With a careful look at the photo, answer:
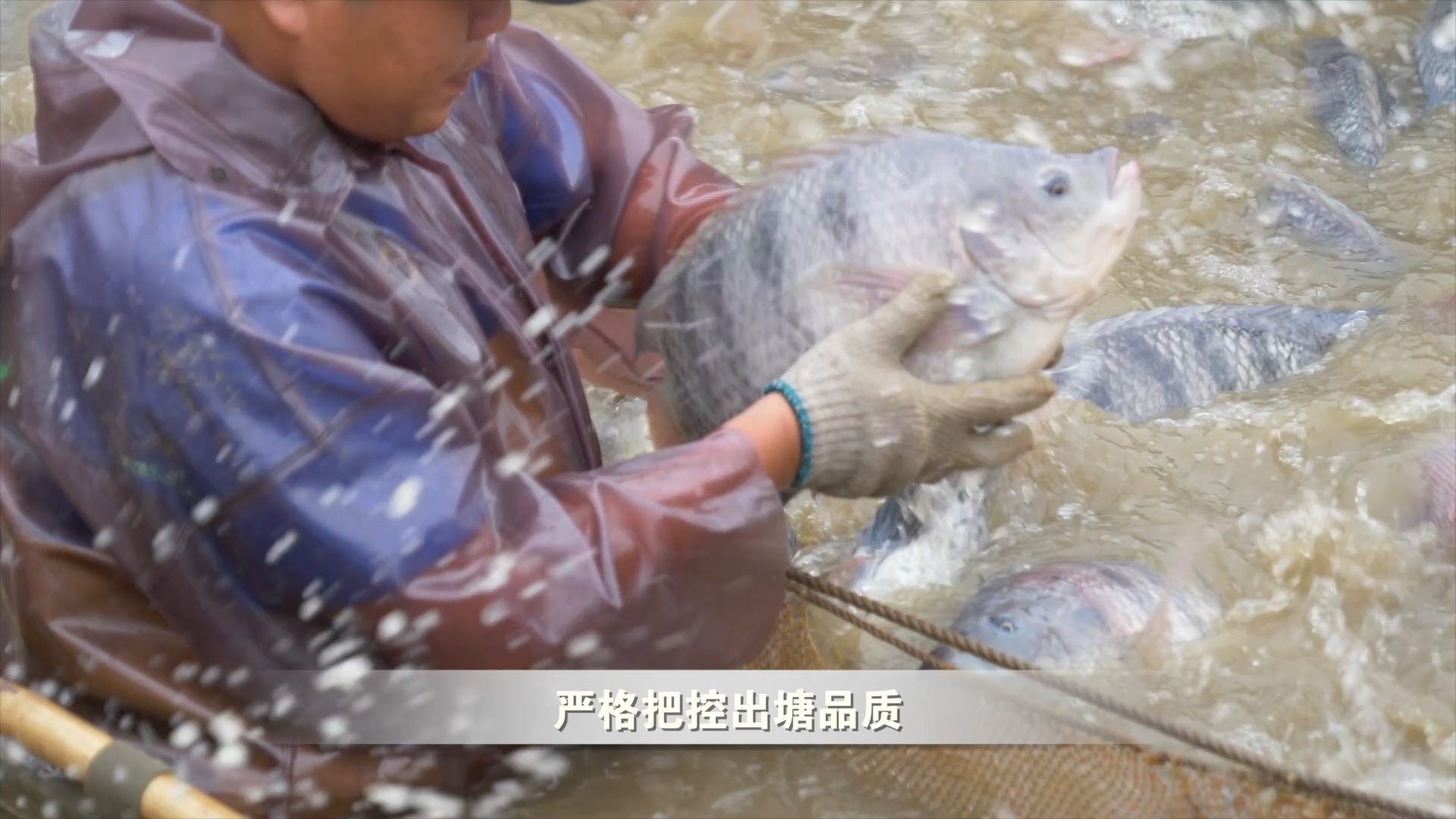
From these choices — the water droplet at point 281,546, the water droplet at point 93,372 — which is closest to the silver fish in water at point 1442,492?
the water droplet at point 281,546

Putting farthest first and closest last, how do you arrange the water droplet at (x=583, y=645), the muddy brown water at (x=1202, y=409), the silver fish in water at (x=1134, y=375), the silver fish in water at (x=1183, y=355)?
the silver fish in water at (x=1183, y=355), the silver fish in water at (x=1134, y=375), the muddy brown water at (x=1202, y=409), the water droplet at (x=583, y=645)

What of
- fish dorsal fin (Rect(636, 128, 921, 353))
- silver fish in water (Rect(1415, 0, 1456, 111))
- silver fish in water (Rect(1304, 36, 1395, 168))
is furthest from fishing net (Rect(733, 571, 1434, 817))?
silver fish in water (Rect(1415, 0, 1456, 111))

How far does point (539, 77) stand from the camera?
2975 mm

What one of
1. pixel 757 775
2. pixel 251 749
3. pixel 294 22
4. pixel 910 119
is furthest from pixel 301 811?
pixel 910 119

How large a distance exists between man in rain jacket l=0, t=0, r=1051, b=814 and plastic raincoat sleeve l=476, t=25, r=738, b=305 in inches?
18.7

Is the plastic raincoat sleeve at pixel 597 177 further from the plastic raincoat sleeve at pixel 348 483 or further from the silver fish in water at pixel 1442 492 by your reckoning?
the silver fish in water at pixel 1442 492

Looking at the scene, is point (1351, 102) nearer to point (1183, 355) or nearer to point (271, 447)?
point (1183, 355)

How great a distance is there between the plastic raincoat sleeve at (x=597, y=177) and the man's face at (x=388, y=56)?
0.73m

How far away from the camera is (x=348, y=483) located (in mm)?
2025

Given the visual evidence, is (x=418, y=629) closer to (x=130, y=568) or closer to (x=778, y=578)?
(x=130, y=568)

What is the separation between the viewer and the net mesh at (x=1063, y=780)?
92.0 inches

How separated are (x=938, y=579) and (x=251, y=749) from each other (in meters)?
1.48

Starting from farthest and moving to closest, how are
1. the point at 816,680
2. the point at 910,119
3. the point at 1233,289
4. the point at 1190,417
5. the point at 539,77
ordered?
1. the point at 910,119
2. the point at 1233,289
3. the point at 1190,417
4. the point at 539,77
5. the point at 816,680
